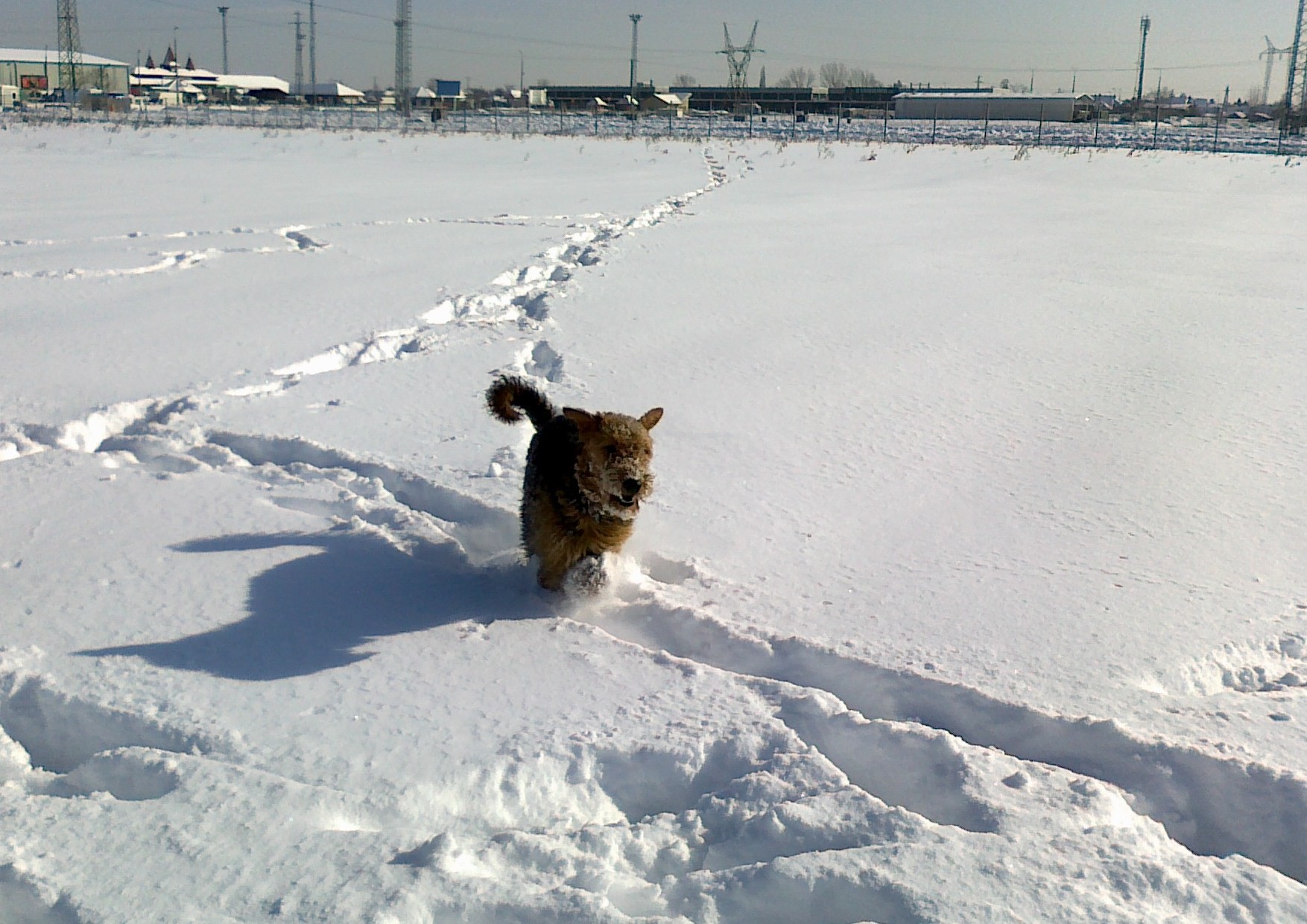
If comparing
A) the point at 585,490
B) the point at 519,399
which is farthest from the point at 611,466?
the point at 519,399

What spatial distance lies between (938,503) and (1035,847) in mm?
2170

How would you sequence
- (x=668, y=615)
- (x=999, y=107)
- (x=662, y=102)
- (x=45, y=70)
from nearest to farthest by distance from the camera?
(x=668, y=615) < (x=999, y=107) < (x=662, y=102) < (x=45, y=70)

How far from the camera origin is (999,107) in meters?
71.4

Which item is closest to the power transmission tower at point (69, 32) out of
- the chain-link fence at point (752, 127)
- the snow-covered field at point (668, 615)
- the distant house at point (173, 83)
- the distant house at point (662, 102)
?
the chain-link fence at point (752, 127)

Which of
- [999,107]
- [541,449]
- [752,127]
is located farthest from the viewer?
[999,107]

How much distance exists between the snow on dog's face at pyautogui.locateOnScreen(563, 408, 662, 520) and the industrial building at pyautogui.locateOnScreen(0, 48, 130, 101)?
95924mm

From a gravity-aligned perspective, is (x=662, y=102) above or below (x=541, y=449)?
above

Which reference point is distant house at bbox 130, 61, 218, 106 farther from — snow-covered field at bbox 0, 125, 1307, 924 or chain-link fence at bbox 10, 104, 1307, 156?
snow-covered field at bbox 0, 125, 1307, 924

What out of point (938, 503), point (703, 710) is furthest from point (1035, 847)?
point (938, 503)

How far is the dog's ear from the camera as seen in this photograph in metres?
3.43

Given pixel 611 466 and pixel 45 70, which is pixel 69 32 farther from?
pixel 611 466

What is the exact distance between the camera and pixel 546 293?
830 centimetres

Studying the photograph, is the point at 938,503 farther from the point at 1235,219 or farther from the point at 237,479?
the point at 1235,219

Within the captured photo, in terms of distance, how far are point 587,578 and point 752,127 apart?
4386cm
